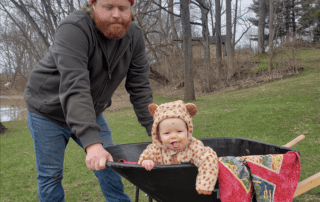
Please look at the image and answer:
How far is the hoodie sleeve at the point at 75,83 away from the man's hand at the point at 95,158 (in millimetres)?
32

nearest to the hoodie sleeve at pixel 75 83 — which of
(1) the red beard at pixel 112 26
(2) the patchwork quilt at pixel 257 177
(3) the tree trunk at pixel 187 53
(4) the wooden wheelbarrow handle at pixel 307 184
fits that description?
(1) the red beard at pixel 112 26

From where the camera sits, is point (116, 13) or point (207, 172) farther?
point (116, 13)

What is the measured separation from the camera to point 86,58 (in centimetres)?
164

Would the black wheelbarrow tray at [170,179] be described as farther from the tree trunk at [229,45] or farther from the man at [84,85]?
the tree trunk at [229,45]

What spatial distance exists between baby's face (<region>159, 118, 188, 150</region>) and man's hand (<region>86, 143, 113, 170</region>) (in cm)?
43

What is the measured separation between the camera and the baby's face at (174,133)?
5.20ft

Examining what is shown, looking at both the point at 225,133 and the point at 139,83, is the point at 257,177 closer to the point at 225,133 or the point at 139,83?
the point at 139,83

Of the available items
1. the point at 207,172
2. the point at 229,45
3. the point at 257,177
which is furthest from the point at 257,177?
the point at 229,45

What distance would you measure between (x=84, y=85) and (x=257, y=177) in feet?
3.66

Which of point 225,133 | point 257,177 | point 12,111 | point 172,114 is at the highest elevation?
point 172,114

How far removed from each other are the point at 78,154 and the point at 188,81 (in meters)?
5.80

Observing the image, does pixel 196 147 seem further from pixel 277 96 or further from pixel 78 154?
pixel 277 96

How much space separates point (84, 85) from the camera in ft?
4.89

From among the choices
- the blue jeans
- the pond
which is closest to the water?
the pond
